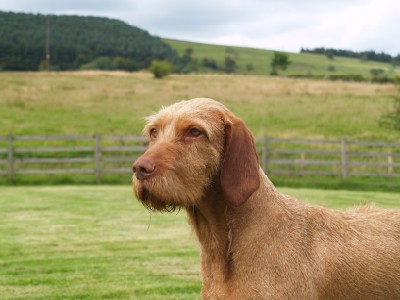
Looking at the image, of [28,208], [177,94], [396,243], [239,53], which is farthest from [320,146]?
[239,53]

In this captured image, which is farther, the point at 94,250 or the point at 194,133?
the point at 94,250

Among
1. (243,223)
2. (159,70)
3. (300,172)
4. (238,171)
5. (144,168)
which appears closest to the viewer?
(144,168)

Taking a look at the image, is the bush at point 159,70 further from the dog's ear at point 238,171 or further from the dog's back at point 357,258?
the dog's ear at point 238,171

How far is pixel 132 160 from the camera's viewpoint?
25234 mm

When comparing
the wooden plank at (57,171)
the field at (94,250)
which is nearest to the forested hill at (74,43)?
the wooden plank at (57,171)

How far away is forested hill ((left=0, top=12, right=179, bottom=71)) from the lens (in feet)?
230

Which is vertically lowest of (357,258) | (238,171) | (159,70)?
(159,70)

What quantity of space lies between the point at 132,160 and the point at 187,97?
15.6 m

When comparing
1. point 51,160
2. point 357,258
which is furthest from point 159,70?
point 357,258

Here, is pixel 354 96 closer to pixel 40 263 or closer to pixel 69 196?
pixel 69 196

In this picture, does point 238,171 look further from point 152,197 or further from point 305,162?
point 305,162

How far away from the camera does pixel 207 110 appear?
3.32 meters

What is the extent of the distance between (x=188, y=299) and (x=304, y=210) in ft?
12.2

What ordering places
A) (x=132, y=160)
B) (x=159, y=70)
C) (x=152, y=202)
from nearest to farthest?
(x=152, y=202) < (x=132, y=160) < (x=159, y=70)
